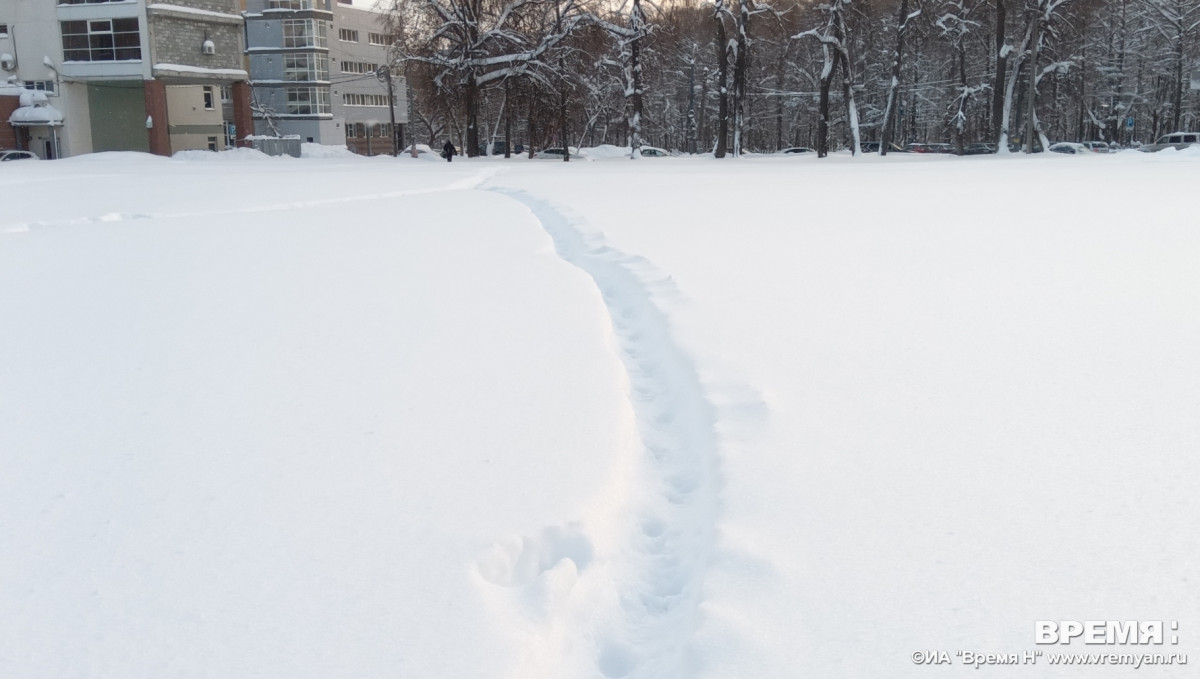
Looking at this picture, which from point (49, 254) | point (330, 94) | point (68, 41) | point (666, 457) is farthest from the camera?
point (330, 94)

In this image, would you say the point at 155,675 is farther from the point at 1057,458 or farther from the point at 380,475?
the point at 1057,458

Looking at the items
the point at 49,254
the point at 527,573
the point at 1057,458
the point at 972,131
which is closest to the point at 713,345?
the point at 1057,458

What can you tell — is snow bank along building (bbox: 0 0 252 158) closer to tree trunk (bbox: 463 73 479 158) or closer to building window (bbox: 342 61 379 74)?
tree trunk (bbox: 463 73 479 158)

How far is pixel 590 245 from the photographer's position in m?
11.3

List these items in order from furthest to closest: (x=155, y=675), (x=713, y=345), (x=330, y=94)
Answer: (x=330, y=94), (x=713, y=345), (x=155, y=675)

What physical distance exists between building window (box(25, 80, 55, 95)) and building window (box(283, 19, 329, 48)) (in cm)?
3628

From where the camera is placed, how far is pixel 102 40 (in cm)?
4675

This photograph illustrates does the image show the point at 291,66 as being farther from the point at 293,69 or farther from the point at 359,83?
the point at 359,83

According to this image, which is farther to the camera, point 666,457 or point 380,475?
point 666,457

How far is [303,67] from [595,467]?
8517 centimetres

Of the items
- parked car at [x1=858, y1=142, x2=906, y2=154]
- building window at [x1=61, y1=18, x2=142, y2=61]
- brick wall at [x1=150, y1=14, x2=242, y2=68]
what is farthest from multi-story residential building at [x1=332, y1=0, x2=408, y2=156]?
parked car at [x1=858, y1=142, x2=906, y2=154]

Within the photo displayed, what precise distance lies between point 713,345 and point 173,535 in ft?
11.5

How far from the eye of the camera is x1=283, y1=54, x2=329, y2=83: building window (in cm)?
8219

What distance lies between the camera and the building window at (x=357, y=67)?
93731 mm
